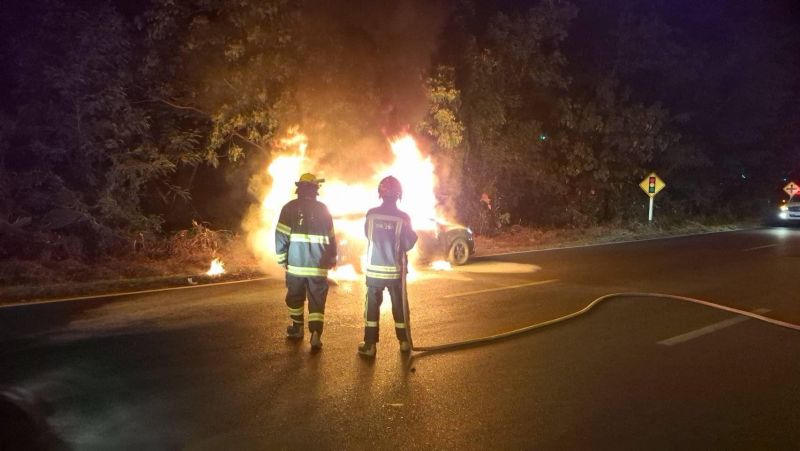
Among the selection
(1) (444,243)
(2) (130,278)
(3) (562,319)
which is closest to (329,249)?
(3) (562,319)

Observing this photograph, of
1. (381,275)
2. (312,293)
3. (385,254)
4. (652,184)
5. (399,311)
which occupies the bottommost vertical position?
(399,311)

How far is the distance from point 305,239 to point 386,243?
2.80ft

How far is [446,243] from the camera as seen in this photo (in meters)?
12.8

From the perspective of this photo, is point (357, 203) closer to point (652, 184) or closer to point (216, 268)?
point (216, 268)

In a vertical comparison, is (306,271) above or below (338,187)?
below

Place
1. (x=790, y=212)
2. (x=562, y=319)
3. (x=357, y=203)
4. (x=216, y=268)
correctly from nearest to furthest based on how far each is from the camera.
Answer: (x=562, y=319) → (x=216, y=268) → (x=357, y=203) → (x=790, y=212)

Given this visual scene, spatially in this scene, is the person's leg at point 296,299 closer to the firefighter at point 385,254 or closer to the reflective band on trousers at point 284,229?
the reflective band on trousers at point 284,229

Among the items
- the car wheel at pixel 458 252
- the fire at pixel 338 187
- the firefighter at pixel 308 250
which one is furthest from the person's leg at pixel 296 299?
the car wheel at pixel 458 252

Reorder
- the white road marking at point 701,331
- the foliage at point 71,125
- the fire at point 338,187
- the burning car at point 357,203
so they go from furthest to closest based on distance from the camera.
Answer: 1. the fire at point 338,187
2. the foliage at point 71,125
3. the burning car at point 357,203
4. the white road marking at point 701,331

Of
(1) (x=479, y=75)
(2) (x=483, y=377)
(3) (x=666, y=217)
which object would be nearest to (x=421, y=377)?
(2) (x=483, y=377)

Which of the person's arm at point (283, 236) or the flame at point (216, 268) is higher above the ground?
the person's arm at point (283, 236)

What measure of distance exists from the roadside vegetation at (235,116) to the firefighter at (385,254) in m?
6.66

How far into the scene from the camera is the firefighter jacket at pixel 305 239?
6445 millimetres

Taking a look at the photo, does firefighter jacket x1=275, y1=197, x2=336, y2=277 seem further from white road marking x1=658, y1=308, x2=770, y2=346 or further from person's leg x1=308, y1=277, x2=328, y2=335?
Answer: white road marking x1=658, y1=308, x2=770, y2=346
